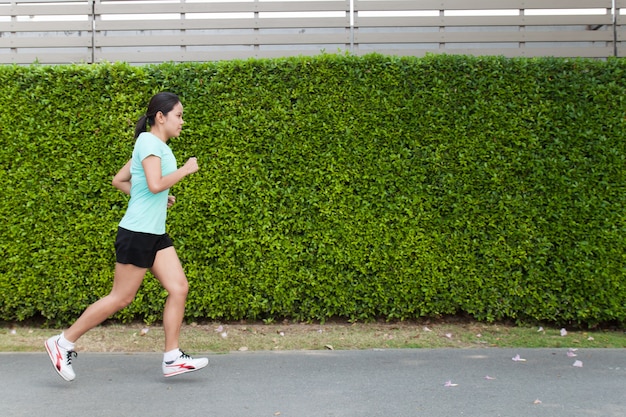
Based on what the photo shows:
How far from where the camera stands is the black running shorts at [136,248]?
407 centimetres

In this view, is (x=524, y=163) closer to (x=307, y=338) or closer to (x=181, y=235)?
(x=307, y=338)

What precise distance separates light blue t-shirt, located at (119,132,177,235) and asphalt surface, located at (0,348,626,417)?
3.61 feet

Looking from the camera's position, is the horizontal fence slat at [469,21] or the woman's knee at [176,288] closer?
the woman's knee at [176,288]

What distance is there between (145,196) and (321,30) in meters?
3.35

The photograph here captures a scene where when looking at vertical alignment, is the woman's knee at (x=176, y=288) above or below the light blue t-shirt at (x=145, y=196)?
below

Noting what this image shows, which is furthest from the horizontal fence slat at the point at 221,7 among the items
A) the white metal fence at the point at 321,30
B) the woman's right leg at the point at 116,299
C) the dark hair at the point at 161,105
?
the woman's right leg at the point at 116,299

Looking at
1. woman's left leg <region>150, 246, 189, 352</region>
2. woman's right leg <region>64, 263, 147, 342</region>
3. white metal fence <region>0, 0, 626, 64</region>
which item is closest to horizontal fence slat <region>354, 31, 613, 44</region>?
white metal fence <region>0, 0, 626, 64</region>

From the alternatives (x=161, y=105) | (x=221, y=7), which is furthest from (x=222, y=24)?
(x=161, y=105)

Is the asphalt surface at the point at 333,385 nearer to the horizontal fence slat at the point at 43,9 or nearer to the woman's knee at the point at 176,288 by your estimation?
the woman's knee at the point at 176,288

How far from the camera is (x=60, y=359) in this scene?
4.13 meters

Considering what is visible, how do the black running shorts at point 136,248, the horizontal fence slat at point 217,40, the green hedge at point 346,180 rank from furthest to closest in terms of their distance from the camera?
the horizontal fence slat at point 217,40 < the green hedge at point 346,180 < the black running shorts at point 136,248

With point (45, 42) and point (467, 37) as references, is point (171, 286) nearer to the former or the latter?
point (45, 42)

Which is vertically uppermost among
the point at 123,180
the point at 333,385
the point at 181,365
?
the point at 123,180

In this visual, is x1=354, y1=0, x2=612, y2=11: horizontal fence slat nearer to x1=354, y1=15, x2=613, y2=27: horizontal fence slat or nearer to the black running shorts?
x1=354, y1=15, x2=613, y2=27: horizontal fence slat
